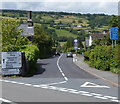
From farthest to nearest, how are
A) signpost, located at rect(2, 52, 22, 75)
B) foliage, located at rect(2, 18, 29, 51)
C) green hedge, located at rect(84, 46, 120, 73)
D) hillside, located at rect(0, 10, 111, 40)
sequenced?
hillside, located at rect(0, 10, 111, 40)
foliage, located at rect(2, 18, 29, 51)
green hedge, located at rect(84, 46, 120, 73)
signpost, located at rect(2, 52, 22, 75)

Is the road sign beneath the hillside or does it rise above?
beneath

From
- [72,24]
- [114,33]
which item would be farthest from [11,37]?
[72,24]

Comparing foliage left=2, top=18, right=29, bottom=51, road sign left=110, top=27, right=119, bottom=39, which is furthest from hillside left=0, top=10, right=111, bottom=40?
road sign left=110, top=27, right=119, bottom=39

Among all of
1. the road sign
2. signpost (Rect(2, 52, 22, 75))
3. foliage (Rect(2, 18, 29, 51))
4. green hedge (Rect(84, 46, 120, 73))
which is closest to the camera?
signpost (Rect(2, 52, 22, 75))

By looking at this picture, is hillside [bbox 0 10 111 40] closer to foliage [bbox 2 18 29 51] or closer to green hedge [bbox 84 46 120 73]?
foliage [bbox 2 18 29 51]

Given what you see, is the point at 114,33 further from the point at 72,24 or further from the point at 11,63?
the point at 72,24

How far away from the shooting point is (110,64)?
26.1 meters

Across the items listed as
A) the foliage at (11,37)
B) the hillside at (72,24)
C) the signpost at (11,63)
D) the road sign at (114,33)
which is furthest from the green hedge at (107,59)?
the hillside at (72,24)

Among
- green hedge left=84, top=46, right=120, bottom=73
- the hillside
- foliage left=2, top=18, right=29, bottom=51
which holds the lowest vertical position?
green hedge left=84, top=46, right=120, bottom=73

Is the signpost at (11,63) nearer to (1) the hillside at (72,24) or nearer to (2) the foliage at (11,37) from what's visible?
(2) the foliage at (11,37)

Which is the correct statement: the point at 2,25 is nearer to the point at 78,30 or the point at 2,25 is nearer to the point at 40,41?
the point at 40,41

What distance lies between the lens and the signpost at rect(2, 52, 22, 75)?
2247cm

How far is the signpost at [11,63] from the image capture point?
2247cm

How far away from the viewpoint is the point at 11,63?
2253 cm
